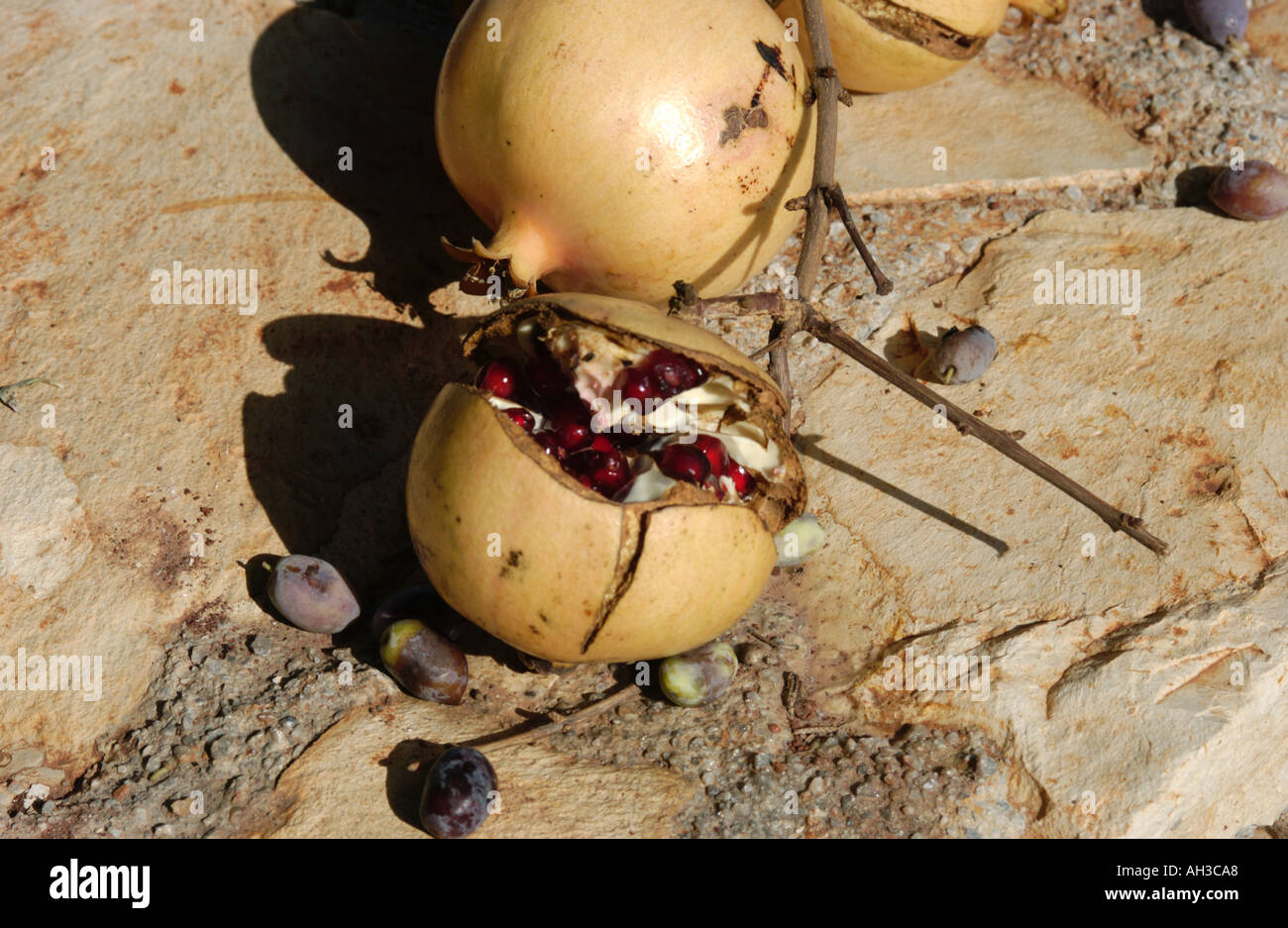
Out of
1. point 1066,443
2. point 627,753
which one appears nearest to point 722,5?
point 1066,443

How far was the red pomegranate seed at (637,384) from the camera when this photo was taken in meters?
2.89

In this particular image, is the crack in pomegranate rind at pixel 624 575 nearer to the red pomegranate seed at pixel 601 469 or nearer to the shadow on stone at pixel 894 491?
the red pomegranate seed at pixel 601 469

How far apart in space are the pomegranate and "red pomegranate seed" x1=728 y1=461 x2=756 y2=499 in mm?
1586

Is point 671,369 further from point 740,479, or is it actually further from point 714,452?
point 740,479

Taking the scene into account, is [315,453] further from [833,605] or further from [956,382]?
[956,382]

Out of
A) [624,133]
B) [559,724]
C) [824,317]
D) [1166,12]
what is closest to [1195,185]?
[1166,12]

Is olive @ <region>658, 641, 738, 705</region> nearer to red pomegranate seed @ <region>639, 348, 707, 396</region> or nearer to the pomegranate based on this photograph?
red pomegranate seed @ <region>639, 348, 707, 396</region>

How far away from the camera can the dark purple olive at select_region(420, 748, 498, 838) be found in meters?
2.67

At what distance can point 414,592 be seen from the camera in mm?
3121

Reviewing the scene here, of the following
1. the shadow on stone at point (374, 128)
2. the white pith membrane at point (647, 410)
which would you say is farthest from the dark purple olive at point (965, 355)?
the shadow on stone at point (374, 128)

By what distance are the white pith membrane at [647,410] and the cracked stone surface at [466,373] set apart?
Answer: 518 mm

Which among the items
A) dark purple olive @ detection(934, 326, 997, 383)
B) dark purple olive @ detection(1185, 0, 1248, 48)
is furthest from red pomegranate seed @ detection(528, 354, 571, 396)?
dark purple olive @ detection(1185, 0, 1248, 48)

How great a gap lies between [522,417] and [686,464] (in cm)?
44

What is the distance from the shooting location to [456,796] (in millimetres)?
2672
